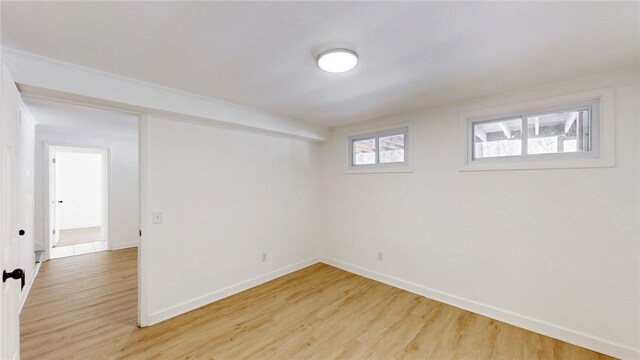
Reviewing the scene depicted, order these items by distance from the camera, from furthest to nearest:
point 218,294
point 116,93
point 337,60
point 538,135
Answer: point 218,294, point 538,135, point 116,93, point 337,60

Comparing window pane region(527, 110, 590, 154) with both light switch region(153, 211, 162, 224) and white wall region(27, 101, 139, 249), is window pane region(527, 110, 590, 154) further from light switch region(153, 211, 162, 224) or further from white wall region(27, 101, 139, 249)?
white wall region(27, 101, 139, 249)

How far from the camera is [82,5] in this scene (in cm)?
130

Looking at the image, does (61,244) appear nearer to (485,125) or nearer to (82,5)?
(82,5)

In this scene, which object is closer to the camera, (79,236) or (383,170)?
(383,170)

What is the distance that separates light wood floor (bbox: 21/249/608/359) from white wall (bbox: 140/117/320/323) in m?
0.30

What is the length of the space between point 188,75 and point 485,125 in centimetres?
312

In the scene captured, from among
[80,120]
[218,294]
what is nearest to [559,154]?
[218,294]

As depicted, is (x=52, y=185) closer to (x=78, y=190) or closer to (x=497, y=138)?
(x=78, y=190)

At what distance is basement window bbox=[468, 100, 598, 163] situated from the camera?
90.8 inches

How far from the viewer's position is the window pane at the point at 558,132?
2.33 meters

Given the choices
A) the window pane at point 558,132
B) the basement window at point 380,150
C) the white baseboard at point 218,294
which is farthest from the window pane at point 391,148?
the white baseboard at point 218,294

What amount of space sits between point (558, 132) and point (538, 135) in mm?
148

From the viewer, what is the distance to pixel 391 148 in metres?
3.68

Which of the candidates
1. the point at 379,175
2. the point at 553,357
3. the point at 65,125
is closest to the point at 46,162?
the point at 65,125
